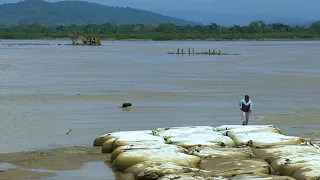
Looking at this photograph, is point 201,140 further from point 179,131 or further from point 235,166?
point 235,166

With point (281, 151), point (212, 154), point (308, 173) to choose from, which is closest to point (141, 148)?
point (212, 154)

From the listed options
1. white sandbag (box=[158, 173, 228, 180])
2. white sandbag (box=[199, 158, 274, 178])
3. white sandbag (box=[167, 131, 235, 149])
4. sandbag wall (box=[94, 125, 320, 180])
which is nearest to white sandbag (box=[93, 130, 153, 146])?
sandbag wall (box=[94, 125, 320, 180])

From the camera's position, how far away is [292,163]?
599 inches

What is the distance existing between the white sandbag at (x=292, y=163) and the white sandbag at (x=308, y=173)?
0.26 metres

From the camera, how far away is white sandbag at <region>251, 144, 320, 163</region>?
16.3m

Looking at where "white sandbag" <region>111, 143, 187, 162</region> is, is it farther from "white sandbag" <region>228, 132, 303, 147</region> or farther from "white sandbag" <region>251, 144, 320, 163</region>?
"white sandbag" <region>228, 132, 303, 147</region>

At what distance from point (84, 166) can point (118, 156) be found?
3.89 feet

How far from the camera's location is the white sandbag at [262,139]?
1788 cm

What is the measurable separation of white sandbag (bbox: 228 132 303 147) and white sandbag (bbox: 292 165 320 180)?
10.8 feet

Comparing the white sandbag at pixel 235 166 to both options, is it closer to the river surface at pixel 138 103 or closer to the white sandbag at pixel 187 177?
the white sandbag at pixel 187 177

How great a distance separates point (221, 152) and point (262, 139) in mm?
1992

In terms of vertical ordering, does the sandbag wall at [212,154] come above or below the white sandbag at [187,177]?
below

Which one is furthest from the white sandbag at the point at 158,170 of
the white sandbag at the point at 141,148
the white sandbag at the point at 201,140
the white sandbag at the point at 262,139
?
the white sandbag at the point at 262,139

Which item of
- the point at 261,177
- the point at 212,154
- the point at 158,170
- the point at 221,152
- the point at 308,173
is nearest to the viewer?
the point at 261,177
